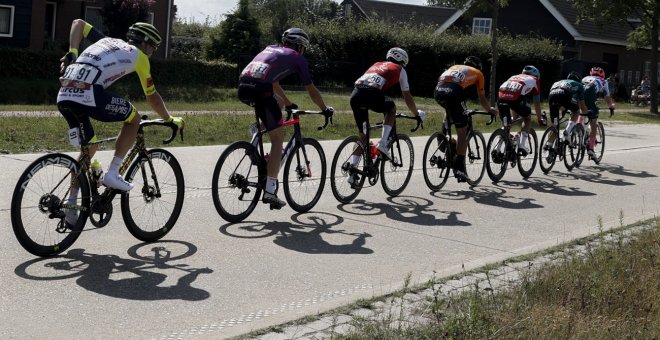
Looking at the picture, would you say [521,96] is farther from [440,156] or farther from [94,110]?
[94,110]

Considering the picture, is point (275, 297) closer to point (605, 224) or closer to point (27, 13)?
point (605, 224)

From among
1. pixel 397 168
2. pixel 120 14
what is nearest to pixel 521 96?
pixel 397 168

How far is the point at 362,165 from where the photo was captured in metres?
10.6

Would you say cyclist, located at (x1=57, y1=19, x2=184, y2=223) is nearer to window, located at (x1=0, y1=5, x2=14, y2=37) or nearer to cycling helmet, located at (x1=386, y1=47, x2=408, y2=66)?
cycling helmet, located at (x1=386, y1=47, x2=408, y2=66)

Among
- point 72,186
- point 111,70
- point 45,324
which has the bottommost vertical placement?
point 45,324

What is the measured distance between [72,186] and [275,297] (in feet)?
5.90

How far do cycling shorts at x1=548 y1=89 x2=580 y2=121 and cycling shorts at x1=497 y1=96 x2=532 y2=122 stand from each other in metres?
1.64

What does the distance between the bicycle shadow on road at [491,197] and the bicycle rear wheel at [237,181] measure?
3.24 metres

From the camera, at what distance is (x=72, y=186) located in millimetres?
6973

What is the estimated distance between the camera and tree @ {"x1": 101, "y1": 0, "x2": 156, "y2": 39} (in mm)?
Result: 33125

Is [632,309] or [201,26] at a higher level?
[201,26]

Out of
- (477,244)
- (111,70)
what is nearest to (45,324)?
→ (111,70)

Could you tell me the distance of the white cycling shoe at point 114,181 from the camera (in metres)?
7.10

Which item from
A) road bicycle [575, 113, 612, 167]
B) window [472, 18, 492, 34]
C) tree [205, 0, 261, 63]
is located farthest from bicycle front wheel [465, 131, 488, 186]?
window [472, 18, 492, 34]
